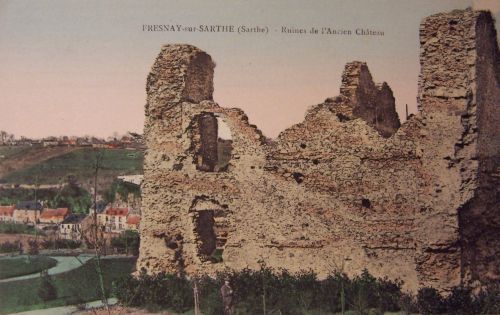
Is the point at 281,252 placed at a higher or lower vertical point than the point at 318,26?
lower

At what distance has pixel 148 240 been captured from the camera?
12.5 metres

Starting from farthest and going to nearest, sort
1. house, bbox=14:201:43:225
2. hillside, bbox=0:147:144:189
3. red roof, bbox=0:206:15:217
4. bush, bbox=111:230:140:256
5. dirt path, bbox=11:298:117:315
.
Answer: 1. red roof, bbox=0:206:15:217
2. house, bbox=14:201:43:225
3. hillside, bbox=0:147:144:189
4. bush, bbox=111:230:140:256
5. dirt path, bbox=11:298:117:315

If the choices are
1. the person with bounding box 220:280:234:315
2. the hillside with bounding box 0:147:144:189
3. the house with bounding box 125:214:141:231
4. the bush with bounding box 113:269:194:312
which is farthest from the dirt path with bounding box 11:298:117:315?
the hillside with bounding box 0:147:144:189

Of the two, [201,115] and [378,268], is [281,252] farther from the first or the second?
[201,115]

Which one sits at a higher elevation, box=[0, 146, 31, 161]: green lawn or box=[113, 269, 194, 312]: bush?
box=[0, 146, 31, 161]: green lawn

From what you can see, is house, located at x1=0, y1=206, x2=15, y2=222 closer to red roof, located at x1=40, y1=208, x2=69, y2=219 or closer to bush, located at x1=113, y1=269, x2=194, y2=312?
red roof, located at x1=40, y1=208, x2=69, y2=219

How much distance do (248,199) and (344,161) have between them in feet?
7.13

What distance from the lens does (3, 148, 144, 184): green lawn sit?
32156 mm

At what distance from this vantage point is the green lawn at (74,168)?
3216 centimetres

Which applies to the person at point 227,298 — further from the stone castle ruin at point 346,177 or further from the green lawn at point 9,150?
the green lawn at point 9,150

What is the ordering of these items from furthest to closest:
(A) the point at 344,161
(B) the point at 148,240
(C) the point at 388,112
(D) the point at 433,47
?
(C) the point at 388,112, (B) the point at 148,240, (A) the point at 344,161, (D) the point at 433,47

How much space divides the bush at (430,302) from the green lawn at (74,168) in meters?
23.6

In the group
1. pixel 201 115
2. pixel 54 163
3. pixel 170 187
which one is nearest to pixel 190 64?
pixel 201 115

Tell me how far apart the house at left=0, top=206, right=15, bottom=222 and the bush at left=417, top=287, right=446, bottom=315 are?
2737 cm
